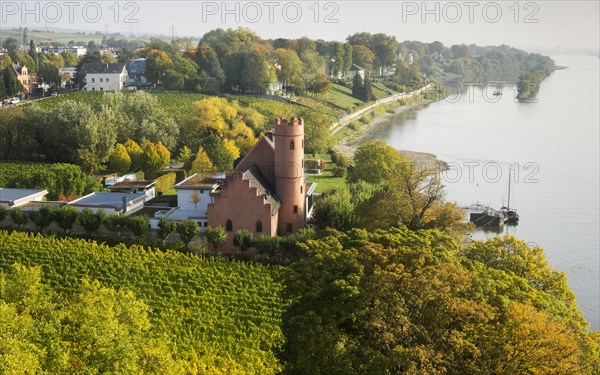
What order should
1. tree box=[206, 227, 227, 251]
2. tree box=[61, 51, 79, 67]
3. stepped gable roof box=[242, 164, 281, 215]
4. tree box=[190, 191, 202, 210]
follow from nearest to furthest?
1. tree box=[206, 227, 227, 251]
2. stepped gable roof box=[242, 164, 281, 215]
3. tree box=[190, 191, 202, 210]
4. tree box=[61, 51, 79, 67]

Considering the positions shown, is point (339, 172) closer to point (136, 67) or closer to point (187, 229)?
point (187, 229)

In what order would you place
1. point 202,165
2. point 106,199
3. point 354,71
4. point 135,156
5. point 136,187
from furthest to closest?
point 354,71
point 135,156
point 202,165
point 136,187
point 106,199

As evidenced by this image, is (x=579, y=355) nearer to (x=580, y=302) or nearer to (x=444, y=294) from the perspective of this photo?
(x=444, y=294)

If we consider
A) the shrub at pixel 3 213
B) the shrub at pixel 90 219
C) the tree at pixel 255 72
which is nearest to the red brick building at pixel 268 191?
Answer: the shrub at pixel 90 219

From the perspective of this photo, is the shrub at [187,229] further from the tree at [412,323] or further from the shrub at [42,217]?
the tree at [412,323]

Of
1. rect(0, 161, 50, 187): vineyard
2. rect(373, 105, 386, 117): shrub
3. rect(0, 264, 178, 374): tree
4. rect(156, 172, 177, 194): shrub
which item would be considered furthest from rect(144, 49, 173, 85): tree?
rect(0, 264, 178, 374): tree

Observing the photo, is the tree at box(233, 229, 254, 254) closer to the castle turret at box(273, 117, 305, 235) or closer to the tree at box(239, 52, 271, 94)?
the castle turret at box(273, 117, 305, 235)

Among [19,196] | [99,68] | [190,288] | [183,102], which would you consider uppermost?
[99,68]

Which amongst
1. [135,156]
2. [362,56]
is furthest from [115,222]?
[362,56]
